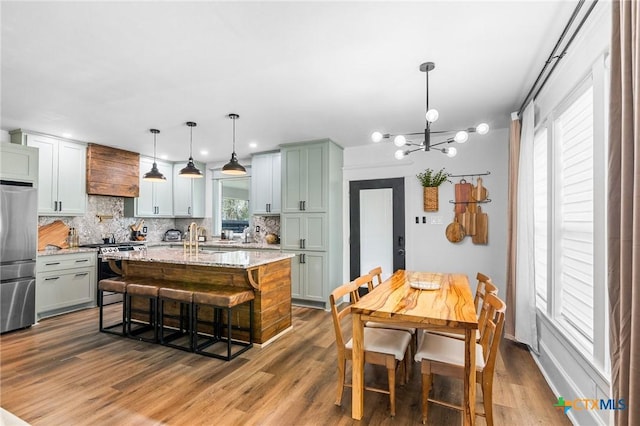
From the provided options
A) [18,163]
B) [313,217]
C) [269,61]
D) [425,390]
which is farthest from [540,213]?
[18,163]

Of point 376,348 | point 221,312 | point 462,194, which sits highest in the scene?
point 462,194

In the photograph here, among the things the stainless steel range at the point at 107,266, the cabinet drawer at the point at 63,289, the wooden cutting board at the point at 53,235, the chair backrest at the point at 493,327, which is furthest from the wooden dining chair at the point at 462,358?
the wooden cutting board at the point at 53,235

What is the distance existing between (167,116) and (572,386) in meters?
4.64

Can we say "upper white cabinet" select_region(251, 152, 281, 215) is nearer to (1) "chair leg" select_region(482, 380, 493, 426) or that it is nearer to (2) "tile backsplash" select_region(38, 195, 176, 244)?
(2) "tile backsplash" select_region(38, 195, 176, 244)

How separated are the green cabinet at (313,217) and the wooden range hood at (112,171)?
285 centimetres

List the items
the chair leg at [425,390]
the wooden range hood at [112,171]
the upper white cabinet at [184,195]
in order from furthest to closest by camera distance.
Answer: the upper white cabinet at [184,195], the wooden range hood at [112,171], the chair leg at [425,390]

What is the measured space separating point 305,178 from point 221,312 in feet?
7.97

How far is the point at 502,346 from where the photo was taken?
3.29 meters

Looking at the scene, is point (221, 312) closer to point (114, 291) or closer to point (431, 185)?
point (114, 291)

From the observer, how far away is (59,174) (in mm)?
4562

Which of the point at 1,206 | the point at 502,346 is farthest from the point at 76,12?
the point at 502,346

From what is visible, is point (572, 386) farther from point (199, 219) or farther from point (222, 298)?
point (199, 219)

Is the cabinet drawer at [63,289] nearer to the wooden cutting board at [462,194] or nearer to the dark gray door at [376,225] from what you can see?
the dark gray door at [376,225]

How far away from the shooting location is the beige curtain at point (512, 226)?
337cm
